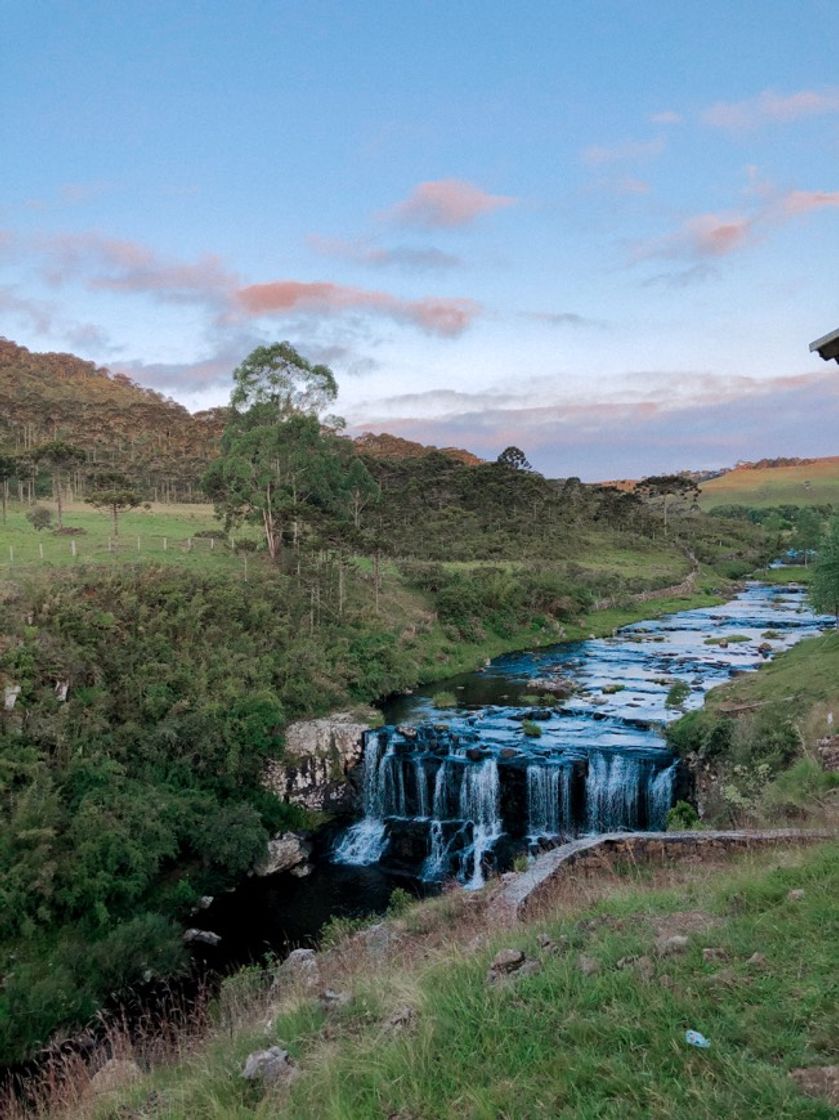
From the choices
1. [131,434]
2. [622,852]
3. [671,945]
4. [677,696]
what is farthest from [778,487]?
[671,945]

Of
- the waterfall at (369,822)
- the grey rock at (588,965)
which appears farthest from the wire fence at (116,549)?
the grey rock at (588,965)

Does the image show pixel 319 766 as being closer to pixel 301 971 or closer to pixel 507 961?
pixel 301 971

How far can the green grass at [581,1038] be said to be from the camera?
13.0 ft

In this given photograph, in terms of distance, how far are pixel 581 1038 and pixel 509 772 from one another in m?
16.8

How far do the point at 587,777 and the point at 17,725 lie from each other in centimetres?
1573

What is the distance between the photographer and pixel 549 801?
66.8 feet

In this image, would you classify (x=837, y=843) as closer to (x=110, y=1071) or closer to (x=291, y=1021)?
(x=291, y=1021)

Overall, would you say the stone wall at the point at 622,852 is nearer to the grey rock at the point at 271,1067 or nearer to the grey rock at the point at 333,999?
the grey rock at the point at 333,999

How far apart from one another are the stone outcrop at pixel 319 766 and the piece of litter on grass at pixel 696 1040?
19.3m

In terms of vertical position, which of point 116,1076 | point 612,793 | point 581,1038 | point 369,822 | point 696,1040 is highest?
point 696,1040

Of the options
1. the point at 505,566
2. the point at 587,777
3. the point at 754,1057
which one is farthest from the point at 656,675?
the point at 754,1057

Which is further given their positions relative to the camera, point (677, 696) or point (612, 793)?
point (677, 696)

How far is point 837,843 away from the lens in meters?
7.90

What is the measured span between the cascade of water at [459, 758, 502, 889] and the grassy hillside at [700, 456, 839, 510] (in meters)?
147
